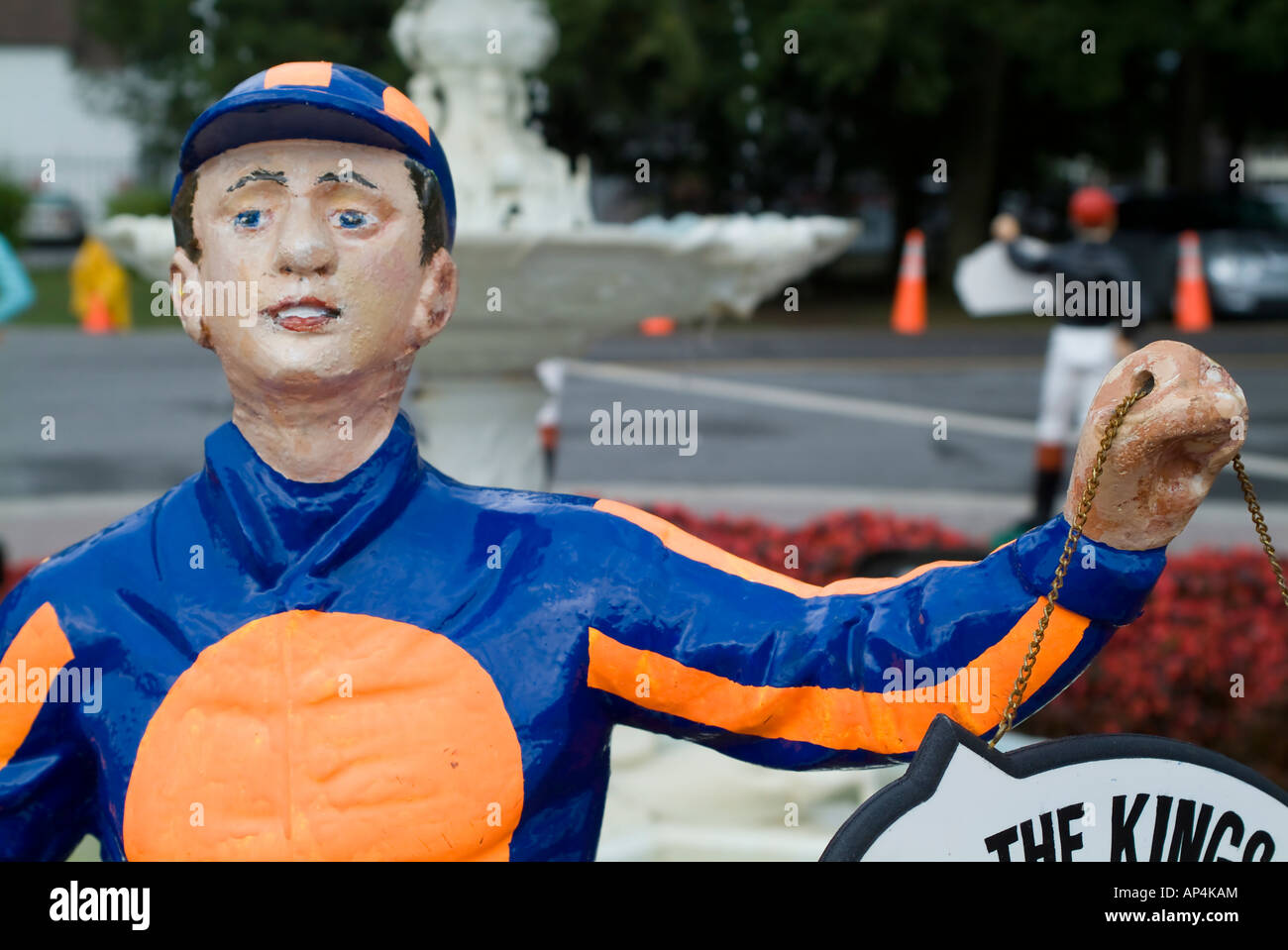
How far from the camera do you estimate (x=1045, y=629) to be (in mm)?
1670

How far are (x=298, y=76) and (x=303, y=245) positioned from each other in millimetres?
206

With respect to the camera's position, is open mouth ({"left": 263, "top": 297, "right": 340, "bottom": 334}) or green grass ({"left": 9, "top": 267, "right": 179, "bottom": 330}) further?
green grass ({"left": 9, "top": 267, "right": 179, "bottom": 330})

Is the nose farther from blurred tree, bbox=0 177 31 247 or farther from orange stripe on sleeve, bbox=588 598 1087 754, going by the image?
blurred tree, bbox=0 177 31 247

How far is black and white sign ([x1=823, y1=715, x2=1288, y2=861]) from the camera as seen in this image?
1564 mm

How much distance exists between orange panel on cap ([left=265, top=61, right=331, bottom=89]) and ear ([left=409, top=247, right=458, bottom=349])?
0.80 ft

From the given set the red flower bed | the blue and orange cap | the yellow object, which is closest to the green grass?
the yellow object

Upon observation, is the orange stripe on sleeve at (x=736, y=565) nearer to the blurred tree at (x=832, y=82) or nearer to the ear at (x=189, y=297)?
the ear at (x=189, y=297)

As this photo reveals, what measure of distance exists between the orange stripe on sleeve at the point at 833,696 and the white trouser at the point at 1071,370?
229 inches

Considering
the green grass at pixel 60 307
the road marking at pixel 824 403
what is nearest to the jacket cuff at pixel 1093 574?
the road marking at pixel 824 403

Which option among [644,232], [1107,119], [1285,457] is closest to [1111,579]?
[644,232]

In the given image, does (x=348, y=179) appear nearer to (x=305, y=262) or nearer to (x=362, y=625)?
(x=305, y=262)

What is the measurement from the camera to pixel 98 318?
18.6 metres
